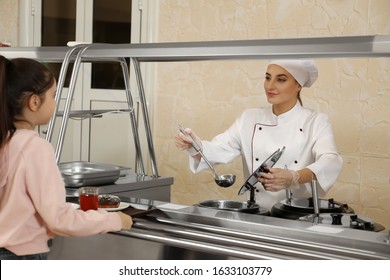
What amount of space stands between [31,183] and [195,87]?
2.78 m

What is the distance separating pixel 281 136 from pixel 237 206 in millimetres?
794

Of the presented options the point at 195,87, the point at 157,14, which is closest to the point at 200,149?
the point at 195,87

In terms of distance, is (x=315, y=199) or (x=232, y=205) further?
(x=232, y=205)

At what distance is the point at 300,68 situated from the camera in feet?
9.16

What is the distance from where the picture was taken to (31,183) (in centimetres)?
151

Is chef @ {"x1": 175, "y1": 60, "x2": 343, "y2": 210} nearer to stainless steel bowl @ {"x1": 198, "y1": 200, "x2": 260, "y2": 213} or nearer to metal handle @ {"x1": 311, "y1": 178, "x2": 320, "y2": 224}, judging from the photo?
stainless steel bowl @ {"x1": 198, "y1": 200, "x2": 260, "y2": 213}

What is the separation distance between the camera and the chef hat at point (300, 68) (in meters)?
2.77

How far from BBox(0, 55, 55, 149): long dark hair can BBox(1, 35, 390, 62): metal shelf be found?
588 millimetres

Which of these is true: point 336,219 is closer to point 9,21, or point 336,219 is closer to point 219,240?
point 219,240

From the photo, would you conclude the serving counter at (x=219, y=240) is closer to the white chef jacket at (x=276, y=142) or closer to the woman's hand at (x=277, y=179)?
the woman's hand at (x=277, y=179)

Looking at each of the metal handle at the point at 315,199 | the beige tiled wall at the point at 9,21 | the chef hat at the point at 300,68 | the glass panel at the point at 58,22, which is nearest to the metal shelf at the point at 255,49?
the metal handle at the point at 315,199

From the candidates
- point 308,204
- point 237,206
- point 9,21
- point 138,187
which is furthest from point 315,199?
point 9,21

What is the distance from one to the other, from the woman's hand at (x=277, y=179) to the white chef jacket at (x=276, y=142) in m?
0.39

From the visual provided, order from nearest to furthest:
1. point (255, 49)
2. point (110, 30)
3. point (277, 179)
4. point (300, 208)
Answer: point (255, 49), point (300, 208), point (277, 179), point (110, 30)
